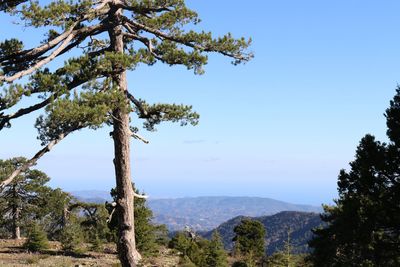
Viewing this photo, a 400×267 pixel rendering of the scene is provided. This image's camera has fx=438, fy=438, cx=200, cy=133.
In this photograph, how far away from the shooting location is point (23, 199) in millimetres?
45781

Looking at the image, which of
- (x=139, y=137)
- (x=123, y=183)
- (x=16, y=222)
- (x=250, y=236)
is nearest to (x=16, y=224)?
(x=16, y=222)

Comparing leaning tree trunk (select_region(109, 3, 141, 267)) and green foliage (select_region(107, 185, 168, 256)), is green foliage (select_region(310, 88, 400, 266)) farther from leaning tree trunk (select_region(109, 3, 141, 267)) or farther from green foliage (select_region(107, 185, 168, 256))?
green foliage (select_region(107, 185, 168, 256))

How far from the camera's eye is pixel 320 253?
94.6 ft

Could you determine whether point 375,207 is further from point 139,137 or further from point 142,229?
point 142,229

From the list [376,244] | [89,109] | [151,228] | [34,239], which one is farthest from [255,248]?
[89,109]

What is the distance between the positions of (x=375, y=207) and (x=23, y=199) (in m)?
36.8

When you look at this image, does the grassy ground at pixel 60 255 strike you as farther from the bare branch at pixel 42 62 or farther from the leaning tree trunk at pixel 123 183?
the bare branch at pixel 42 62

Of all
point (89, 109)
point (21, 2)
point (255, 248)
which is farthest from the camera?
point (255, 248)

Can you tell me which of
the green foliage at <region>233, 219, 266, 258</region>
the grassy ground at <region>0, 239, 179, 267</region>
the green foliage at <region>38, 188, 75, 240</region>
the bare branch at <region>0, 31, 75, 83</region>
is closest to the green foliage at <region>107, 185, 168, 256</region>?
the grassy ground at <region>0, 239, 179, 267</region>

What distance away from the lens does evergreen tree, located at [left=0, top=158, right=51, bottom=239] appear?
4409 centimetres

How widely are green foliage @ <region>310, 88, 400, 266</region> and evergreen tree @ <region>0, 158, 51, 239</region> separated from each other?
31.2 m

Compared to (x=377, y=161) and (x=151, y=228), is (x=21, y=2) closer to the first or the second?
(x=377, y=161)

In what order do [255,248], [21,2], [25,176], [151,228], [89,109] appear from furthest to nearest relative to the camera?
[255,248]
[25,176]
[151,228]
[21,2]
[89,109]

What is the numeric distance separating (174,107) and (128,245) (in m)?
4.42
